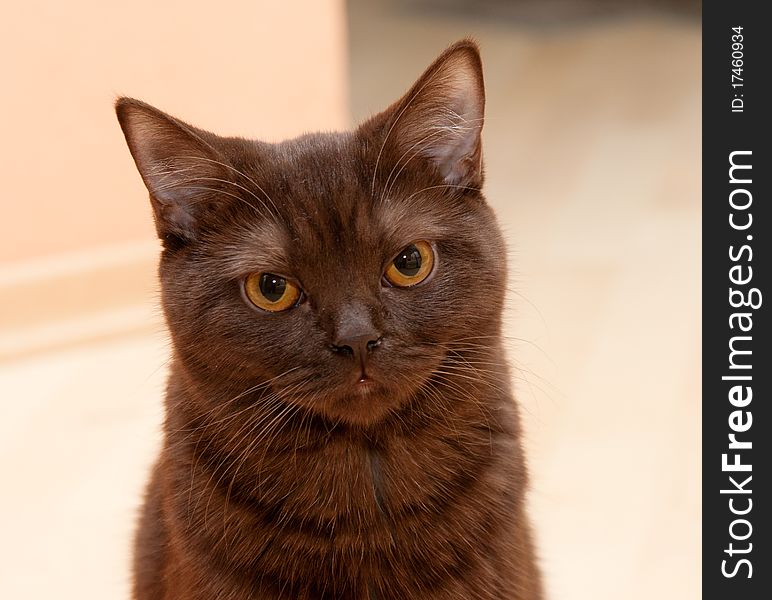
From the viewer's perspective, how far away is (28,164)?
224 centimetres

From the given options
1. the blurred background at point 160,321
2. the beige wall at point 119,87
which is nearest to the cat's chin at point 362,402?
the blurred background at point 160,321

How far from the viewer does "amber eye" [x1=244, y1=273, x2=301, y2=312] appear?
1097 mm

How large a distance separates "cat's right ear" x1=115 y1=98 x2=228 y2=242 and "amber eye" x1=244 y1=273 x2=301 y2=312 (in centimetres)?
12

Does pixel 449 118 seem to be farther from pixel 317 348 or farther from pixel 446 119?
pixel 317 348

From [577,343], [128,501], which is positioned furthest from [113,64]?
[577,343]

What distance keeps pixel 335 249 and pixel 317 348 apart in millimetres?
109

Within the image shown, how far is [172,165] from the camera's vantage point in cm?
115

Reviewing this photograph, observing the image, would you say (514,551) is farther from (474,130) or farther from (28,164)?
(28,164)

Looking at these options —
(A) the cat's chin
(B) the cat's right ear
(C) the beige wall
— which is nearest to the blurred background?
(C) the beige wall

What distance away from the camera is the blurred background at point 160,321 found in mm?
1797

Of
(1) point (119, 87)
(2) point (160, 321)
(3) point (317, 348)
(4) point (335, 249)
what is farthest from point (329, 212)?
(1) point (119, 87)

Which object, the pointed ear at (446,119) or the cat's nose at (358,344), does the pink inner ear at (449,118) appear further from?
the cat's nose at (358,344)

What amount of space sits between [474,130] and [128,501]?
109cm

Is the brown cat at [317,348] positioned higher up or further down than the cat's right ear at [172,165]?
further down
